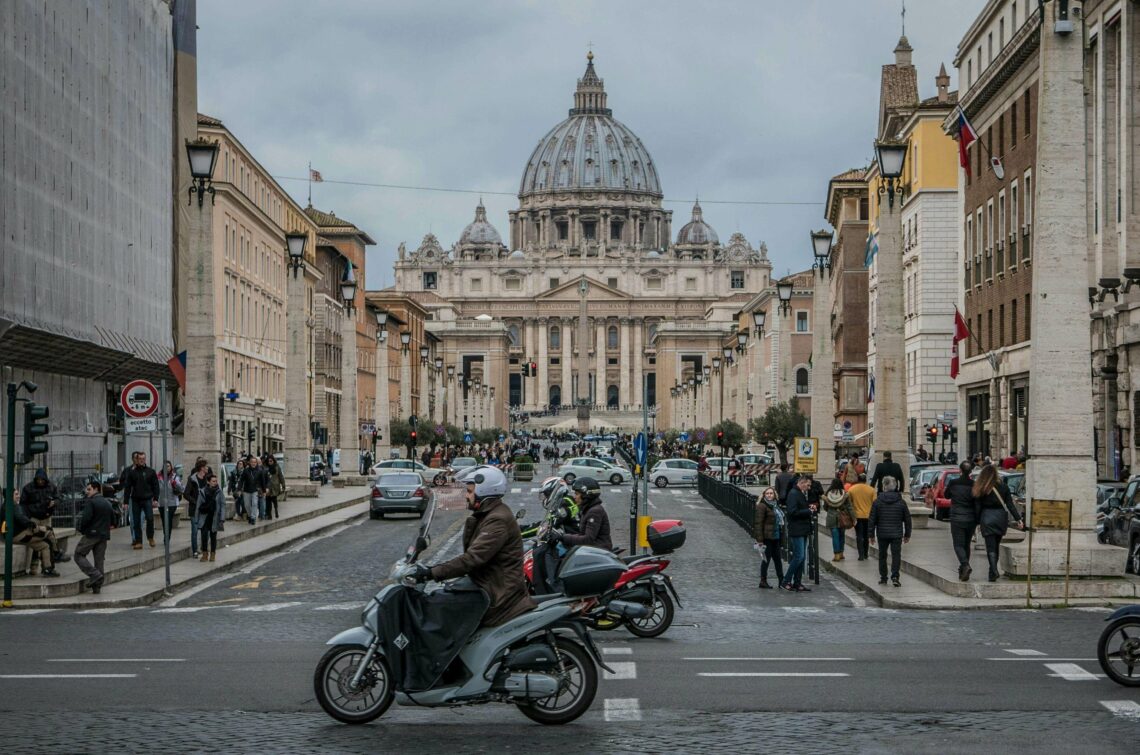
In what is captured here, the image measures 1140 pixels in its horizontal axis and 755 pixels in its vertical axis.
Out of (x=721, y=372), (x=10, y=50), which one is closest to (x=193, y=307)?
(x=10, y=50)

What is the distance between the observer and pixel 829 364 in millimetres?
40812

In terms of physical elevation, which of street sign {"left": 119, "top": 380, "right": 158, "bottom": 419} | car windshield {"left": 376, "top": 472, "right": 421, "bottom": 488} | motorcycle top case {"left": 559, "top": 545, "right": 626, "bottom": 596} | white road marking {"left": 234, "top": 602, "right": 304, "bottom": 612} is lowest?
white road marking {"left": 234, "top": 602, "right": 304, "bottom": 612}

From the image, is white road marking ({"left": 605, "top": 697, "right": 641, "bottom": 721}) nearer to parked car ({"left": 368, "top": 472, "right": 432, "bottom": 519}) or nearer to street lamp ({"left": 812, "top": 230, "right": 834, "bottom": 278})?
street lamp ({"left": 812, "top": 230, "right": 834, "bottom": 278})

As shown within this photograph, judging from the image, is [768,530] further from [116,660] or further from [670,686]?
[116,660]

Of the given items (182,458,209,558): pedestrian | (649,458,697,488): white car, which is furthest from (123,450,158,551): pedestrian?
(649,458,697,488): white car

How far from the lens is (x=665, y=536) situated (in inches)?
691

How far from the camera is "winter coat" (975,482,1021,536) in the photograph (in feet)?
70.9

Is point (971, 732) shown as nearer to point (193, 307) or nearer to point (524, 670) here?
point (524, 670)

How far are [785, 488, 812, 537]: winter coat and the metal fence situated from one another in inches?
11.1

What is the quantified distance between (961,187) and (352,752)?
54.0m

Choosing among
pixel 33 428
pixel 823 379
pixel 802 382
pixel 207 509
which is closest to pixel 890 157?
pixel 823 379

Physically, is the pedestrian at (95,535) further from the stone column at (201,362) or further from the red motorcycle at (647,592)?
the stone column at (201,362)

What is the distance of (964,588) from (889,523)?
1949 mm

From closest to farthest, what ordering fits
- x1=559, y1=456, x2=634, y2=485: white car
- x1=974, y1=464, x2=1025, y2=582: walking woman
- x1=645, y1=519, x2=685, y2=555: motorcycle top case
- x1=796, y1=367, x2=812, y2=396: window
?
1. x1=645, y1=519, x2=685, y2=555: motorcycle top case
2. x1=974, y1=464, x2=1025, y2=582: walking woman
3. x1=559, y1=456, x2=634, y2=485: white car
4. x1=796, y1=367, x2=812, y2=396: window
